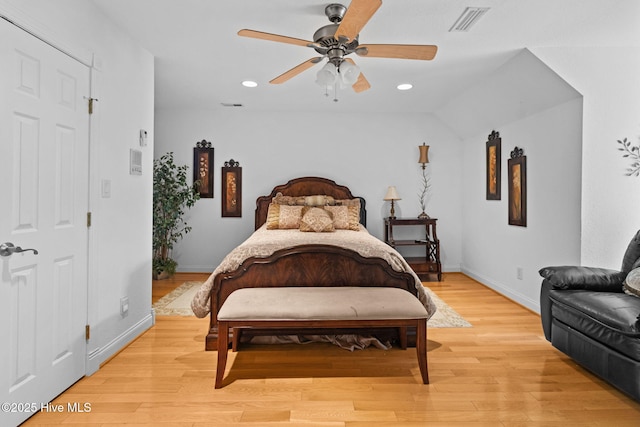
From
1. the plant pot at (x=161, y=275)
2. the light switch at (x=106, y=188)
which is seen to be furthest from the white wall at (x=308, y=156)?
the light switch at (x=106, y=188)

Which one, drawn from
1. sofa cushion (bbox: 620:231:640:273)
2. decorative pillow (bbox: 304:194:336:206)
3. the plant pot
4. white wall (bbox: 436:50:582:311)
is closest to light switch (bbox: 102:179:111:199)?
the plant pot

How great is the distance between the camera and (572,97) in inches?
128

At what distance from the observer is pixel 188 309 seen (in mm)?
3879

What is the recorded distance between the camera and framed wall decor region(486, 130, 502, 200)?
4.68 meters

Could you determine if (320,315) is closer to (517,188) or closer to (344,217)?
(344,217)

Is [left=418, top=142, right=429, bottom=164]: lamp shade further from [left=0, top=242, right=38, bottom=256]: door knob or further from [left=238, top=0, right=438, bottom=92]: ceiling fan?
[left=0, top=242, right=38, bottom=256]: door knob

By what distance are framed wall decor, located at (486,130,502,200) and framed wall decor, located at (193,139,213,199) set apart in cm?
389

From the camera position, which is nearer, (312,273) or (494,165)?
(312,273)

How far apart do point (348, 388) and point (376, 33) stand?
8.43 ft

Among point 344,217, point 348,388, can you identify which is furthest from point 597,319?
point 344,217

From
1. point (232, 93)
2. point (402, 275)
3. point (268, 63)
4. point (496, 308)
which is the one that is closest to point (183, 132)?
point (232, 93)

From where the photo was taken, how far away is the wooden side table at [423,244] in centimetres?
519

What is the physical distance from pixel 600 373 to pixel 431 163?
3.90m

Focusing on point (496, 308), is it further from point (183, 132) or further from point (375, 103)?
point (183, 132)
